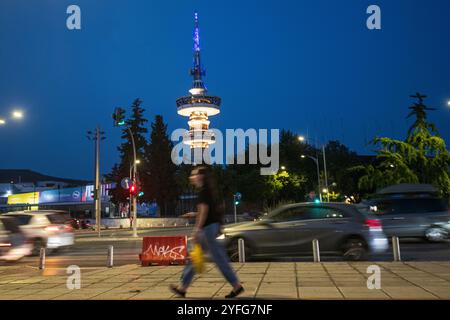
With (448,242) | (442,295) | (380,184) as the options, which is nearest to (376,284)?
(442,295)

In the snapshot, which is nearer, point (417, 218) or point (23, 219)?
point (23, 219)

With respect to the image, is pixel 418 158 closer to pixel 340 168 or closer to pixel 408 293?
pixel 408 293

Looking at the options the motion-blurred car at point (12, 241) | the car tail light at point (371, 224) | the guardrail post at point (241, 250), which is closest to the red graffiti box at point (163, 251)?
the guardrail post at point (241, 250)

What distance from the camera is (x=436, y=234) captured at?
18688 millimetres

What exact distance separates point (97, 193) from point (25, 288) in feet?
92.2

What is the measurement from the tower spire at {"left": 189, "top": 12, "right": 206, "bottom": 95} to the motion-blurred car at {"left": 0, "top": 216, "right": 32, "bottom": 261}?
103 m

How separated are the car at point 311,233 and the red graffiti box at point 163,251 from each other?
1.29 metres

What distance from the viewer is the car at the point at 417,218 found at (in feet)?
61.4

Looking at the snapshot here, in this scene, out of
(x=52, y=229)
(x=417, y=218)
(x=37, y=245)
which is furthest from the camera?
(x=417, y=218)

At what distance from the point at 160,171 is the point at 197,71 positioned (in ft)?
170

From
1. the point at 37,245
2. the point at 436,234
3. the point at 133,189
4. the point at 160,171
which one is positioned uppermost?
the point at 160,171

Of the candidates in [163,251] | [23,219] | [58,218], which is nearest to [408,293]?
[163,251]

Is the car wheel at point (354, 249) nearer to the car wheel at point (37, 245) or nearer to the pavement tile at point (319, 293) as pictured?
the pavement tile at point (319, 293)
